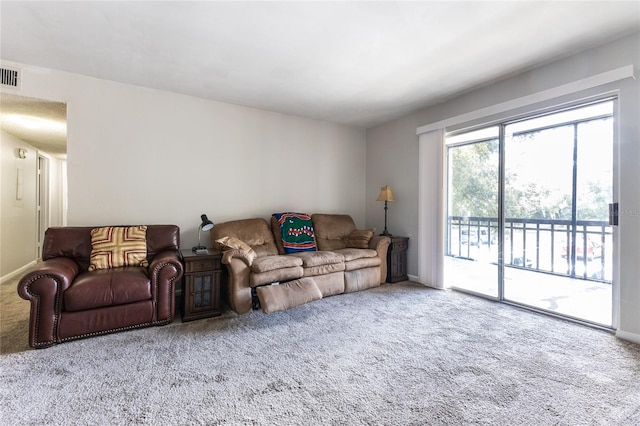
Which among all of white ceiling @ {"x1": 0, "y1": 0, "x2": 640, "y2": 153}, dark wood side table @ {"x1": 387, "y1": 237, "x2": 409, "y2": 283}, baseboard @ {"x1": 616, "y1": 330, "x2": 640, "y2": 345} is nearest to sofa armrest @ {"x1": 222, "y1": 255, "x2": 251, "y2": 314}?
white ceiling @ {"x1": 0, "y1": 0, "x2": 640, "y2": 153}

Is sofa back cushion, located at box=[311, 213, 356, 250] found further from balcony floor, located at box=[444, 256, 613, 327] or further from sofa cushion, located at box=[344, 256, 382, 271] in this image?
balcony floor, located at box=[444, 256, 613, 327]

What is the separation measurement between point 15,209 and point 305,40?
5096mm

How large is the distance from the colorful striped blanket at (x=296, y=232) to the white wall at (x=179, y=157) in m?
0.37

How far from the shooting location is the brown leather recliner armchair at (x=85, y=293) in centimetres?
220

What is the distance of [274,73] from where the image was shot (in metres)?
3.08

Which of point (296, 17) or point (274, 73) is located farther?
point (274, 73)

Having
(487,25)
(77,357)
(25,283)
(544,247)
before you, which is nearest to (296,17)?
(487,25)

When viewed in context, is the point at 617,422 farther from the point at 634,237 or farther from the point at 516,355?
the point at 634,237

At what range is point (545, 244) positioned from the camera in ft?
10.6

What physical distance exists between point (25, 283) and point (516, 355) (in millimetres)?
3700

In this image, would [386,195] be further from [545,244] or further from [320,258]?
[545,244]

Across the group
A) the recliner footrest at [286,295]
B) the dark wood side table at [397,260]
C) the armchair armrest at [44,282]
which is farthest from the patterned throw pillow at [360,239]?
the armchair armrest at [44,282]

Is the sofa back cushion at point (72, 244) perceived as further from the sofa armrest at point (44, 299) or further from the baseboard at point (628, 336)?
the baseboard at point (628, 336)

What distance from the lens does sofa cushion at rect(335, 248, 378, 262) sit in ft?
12.4
